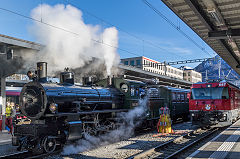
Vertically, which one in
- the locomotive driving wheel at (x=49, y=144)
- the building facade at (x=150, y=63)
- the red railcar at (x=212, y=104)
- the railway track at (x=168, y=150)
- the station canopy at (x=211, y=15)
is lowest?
the railway track at (x=168, y=150)

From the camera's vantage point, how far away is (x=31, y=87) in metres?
7.16

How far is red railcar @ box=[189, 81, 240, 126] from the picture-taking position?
37.4 ft

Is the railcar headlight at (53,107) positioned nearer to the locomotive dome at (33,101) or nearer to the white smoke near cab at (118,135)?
the locomotive dome at (33,101)

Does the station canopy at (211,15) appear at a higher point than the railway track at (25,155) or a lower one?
higher

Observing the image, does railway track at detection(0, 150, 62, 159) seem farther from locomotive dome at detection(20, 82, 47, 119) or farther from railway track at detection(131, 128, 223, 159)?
railway track at detection(131, 128, 223, 159)

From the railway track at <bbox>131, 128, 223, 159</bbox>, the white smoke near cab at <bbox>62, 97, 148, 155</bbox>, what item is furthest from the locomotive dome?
the railway track at <bbox>131, 128, 223, 159</bbox>

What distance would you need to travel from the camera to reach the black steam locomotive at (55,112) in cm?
666

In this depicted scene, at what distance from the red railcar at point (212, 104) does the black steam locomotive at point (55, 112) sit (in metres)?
5.57

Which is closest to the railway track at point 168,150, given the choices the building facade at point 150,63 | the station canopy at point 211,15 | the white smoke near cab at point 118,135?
the white smoke near cab at point 118,135

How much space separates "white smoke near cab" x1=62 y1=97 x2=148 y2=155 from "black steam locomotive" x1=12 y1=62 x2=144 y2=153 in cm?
32

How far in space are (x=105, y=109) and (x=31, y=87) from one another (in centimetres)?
308

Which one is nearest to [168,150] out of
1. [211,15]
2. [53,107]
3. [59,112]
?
[59,112]

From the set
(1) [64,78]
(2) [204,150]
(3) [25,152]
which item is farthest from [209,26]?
(3) [25,152]

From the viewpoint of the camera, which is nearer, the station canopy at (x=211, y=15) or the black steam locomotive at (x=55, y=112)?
the station canopy at (x=211, y=15)
